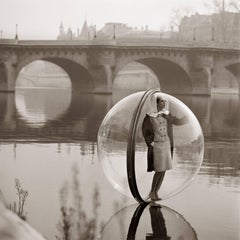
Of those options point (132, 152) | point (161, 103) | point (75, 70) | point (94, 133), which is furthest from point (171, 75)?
point (132, 152)

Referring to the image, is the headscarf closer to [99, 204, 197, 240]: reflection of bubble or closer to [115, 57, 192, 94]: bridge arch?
[99, 204, 197, 240]: reflection of bubble

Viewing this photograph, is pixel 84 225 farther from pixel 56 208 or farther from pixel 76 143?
pixel 76 143

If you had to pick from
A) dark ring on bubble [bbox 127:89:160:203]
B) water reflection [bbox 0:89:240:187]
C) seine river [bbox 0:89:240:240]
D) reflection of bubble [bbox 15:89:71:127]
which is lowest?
reflection of bubble [bbox 15:89:71:127]

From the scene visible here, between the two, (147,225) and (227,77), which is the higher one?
(147,225)

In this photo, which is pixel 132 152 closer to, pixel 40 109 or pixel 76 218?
pixel 76 218

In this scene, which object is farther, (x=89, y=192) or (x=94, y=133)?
(x=94, y=133)

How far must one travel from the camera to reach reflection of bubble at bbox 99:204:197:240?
4.88m

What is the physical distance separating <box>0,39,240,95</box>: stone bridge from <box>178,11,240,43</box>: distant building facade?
10.9 ft

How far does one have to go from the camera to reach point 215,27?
59.8 meters

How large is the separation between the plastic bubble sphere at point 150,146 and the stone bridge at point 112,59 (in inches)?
1259

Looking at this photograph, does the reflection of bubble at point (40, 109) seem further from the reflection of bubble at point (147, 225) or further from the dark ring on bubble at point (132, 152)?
the dark ring on bubble at point (132, 152)

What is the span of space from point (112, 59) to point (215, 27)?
23.7 metres

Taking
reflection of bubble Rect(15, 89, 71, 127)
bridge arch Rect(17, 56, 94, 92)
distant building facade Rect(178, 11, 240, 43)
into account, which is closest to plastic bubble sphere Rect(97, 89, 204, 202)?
reflection of bubble Rect(15, 89, 71, 127)

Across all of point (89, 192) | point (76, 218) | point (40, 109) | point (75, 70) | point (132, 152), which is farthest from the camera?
point (75, 70)
